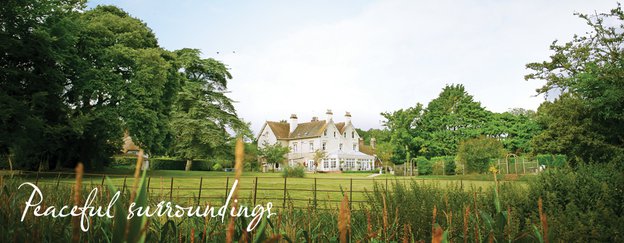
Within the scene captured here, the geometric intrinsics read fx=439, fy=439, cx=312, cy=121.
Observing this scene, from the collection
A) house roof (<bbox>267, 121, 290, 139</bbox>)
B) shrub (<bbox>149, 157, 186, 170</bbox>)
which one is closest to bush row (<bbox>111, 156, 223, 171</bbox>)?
shrub (<bbox>149, 157, 186, 170</bbox>)

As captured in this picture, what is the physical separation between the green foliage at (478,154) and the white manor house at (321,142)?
93.6 ft

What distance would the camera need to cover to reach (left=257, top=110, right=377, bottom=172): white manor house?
68.2 metres

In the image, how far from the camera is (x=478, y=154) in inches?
1572

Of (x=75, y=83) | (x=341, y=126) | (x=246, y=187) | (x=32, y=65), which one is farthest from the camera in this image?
(x=341, y=126)

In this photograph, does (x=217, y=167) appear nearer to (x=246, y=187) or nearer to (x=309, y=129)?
(x=309, y=129)

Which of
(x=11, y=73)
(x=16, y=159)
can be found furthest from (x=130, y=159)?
(x=11, y=73)

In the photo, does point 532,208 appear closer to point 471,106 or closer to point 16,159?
point 16,159

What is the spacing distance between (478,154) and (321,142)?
33.1 metres

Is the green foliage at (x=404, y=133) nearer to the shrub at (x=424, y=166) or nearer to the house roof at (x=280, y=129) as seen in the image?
the shrub at (x=424, y=166)

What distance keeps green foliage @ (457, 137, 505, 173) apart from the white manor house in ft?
93.6

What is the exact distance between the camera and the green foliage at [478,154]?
131ft

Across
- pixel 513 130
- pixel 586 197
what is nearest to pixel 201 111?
pixel 513 130

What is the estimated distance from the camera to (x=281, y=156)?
63.6 m

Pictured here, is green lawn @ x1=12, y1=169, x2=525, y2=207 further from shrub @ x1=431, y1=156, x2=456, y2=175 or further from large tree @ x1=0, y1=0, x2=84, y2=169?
shrub @ x1=431, y1=156, x2=456, y2=175
